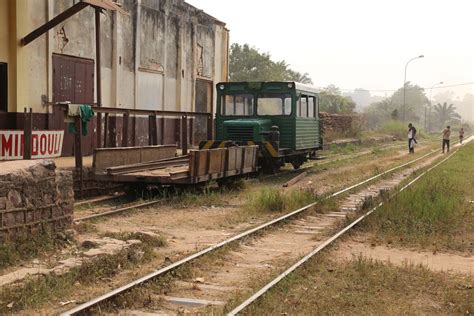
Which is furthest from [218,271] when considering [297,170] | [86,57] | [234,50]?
[234,50]

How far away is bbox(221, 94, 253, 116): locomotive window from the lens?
1775 cm

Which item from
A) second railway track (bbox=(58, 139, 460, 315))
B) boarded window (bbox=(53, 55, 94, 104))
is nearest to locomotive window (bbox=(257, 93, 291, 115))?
second railway track (bbox=(58, 139, 460, 315))

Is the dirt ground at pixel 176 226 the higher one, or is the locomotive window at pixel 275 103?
the locomotive window at pixel 275 103

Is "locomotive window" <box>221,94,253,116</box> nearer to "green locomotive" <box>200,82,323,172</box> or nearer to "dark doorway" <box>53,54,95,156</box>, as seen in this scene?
"green locomotive" <box>200,82,323,172</box>

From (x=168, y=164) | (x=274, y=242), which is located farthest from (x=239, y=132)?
(x=274, y=242)

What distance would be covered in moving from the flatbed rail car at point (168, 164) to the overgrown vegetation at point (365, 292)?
5339mm

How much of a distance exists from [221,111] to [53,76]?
15.2 ft

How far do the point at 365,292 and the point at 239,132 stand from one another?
35.4 ft

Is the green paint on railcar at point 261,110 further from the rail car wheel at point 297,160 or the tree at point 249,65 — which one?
the tree at point 249,65

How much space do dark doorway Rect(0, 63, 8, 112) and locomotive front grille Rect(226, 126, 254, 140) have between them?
569cm

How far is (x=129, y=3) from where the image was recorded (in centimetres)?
2016

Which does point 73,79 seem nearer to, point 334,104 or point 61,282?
point 61,282

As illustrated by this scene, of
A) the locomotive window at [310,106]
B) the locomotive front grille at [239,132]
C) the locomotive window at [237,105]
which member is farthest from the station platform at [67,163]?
the locomotive window at [310,106]

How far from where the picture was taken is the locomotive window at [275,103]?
57.5 feet
